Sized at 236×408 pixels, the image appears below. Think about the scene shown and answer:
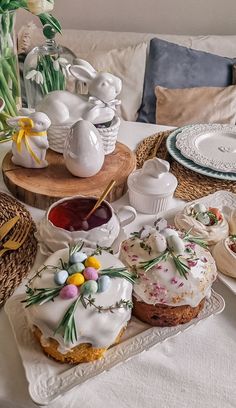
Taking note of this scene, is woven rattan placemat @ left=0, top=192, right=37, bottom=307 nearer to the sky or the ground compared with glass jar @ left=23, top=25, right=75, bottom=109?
nearer to the ground

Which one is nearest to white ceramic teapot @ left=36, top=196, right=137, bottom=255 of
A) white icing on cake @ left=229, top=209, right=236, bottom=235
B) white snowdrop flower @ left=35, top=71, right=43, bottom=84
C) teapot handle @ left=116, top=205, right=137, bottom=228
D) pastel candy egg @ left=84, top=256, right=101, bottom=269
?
teapot handle @ left=116, top=205, right=137, bottom=228

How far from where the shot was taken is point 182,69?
2.09 m

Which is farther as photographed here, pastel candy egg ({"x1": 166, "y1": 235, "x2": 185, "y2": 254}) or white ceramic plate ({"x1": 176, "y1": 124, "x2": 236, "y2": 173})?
white ceramic plate ({"x1": 176, "y1": 124, "x2": 236, "y2": 173})

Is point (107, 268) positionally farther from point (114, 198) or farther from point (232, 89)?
point (232, 89)

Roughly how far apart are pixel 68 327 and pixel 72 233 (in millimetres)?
214

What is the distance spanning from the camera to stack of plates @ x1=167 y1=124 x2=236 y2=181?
45.9 inches

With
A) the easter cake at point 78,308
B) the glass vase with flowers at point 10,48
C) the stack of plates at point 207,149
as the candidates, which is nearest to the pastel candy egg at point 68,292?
the easter cake at point 78,308

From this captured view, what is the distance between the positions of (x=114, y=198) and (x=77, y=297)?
447 mm

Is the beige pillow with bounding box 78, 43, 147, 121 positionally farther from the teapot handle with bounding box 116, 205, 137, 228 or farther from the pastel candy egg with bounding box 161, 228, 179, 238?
the pastel candy egg with bounding box 161, 228, 179, 238

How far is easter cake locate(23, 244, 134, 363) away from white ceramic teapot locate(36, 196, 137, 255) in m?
0.11

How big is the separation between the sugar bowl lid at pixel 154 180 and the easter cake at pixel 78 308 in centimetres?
32

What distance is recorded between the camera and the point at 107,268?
709mm

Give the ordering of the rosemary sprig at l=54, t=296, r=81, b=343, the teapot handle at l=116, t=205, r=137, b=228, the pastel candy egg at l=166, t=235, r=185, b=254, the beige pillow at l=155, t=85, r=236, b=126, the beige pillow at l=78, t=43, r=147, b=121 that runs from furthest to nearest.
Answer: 1. the beige pillow at l=78, t=43, r=147, b=121
2. the beige pillow at l=155, t=85, r=236, b=126
3. the teapot handle at l=116, t=205, r=137, b=228
4. the pastel candy egg at l=166, t=235, r=185, b=254
5. the rosemary sprig at l=54, t=296, r=81, b=343

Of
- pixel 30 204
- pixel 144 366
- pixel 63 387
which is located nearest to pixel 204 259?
pixel 144 366
